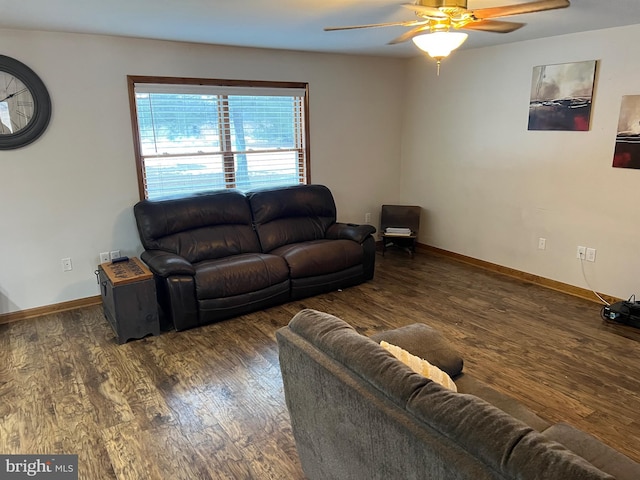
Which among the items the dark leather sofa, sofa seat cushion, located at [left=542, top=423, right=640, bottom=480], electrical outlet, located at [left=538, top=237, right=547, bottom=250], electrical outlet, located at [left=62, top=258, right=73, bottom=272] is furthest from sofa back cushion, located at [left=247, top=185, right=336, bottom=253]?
sofa seat cushion, located at [left=542, top=423, right=640, bottom=480]

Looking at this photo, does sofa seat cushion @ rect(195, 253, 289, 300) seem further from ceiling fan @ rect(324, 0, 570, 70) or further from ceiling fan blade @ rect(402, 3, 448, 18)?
ceiling fan blade @ rect(402, 3, 448, 18)

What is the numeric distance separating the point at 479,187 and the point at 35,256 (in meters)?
4.39

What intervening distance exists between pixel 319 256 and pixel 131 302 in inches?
65.1

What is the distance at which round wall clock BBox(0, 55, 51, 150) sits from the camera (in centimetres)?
345

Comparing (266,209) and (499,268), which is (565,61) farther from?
(266,209)

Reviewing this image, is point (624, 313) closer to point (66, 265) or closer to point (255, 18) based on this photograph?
point (255, 18)

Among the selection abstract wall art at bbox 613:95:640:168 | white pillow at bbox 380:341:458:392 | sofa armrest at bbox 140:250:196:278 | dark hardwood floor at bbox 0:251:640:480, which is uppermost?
abstract wall art at bbox 613:95:640:168

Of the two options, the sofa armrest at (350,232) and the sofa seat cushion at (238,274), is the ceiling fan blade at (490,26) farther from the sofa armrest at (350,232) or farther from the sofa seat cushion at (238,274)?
the sofa seat cushion at (238,274)

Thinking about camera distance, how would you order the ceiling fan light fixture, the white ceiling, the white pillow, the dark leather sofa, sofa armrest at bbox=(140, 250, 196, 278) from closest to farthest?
1. the white pillow
2. the ceiling fan light fixture
3. the white ceiling
4. sofa armrest at bbox=(140, 250, 196, 278)
5. the dark leather sofa

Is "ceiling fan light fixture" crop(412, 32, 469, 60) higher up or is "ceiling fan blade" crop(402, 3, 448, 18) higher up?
"ceiling fan blade" crop(402, 3, 448, 18)

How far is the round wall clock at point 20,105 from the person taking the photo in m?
3.45

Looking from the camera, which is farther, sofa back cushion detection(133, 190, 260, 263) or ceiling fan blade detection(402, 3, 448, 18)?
sofa back cushion detection(133, 190, 260, 263)

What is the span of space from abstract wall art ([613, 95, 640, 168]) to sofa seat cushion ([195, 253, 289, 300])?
9.71ft

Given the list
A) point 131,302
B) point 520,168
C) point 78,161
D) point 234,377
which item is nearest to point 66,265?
point 78,161
